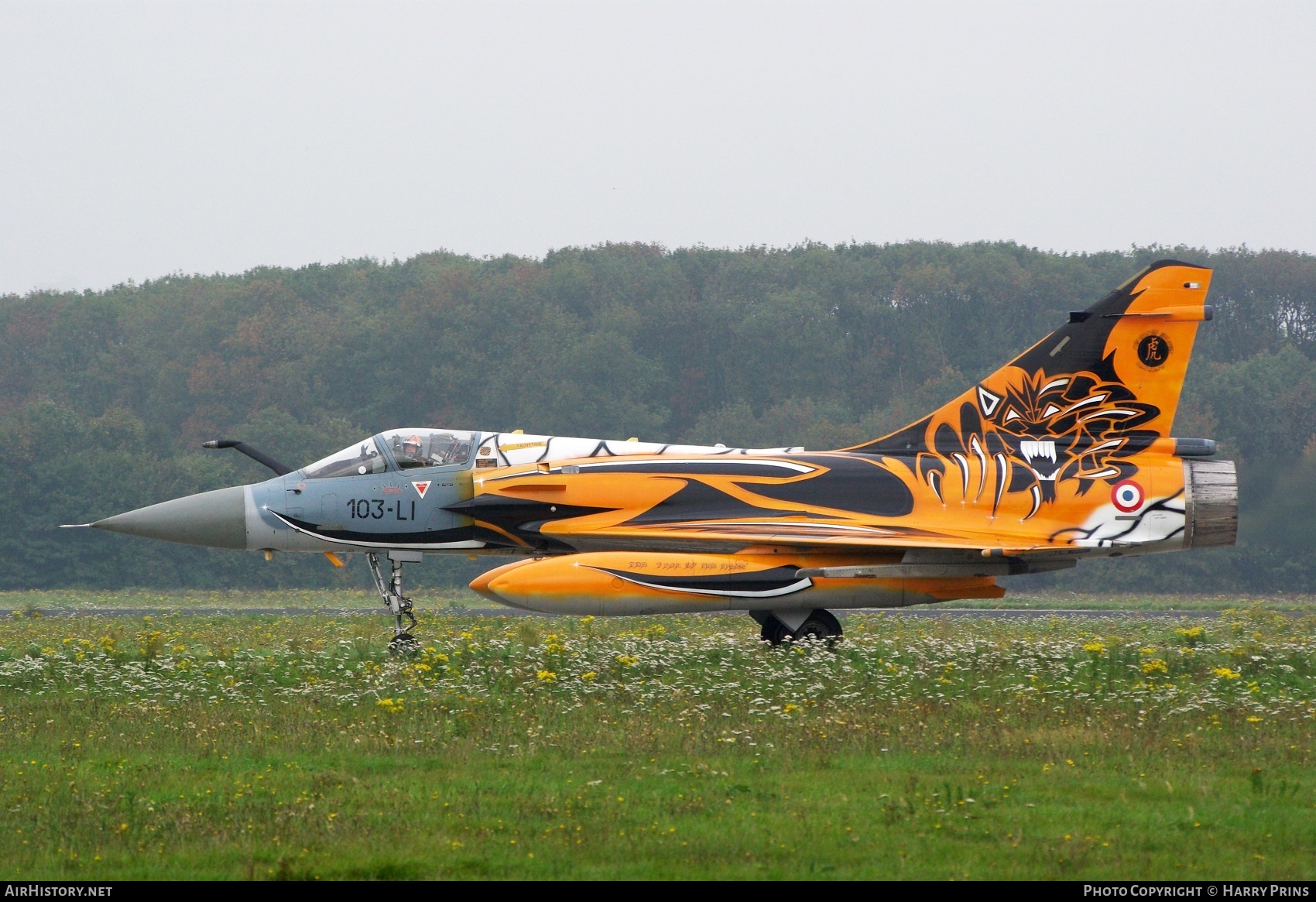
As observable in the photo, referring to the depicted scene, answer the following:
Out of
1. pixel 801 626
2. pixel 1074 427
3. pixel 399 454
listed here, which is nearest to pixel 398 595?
pixel 399 454

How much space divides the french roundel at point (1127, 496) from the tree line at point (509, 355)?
30.6m

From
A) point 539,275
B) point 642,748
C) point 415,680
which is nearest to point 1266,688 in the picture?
point 642,748

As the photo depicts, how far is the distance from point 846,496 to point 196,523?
770 cm

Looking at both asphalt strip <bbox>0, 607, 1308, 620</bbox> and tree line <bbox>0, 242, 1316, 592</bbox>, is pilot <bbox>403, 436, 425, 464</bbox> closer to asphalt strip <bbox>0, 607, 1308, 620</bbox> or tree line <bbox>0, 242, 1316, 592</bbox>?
asphalt strip <bbox>0, 607, 1308, 620</bbox>

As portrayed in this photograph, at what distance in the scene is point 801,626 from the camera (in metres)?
15.0

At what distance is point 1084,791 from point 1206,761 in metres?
1.33

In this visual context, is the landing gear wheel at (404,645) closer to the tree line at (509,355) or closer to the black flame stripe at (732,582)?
the black flame stripe at (732,582)

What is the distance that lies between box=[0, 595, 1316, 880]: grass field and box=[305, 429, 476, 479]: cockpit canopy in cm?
209

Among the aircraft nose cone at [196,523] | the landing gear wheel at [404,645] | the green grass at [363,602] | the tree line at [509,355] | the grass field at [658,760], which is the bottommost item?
the green grass at [363,602]

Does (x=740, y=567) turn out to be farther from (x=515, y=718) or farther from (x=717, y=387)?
(x=717, y=387)

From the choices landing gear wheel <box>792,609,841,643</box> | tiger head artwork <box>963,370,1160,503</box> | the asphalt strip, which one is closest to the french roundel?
tiger head artwork <box>963,370,1160,503</box>

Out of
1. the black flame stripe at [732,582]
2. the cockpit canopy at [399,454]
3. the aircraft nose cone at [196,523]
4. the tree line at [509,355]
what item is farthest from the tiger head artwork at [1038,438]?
the tree line at [509,355]

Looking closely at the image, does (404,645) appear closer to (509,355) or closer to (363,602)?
(363,602)

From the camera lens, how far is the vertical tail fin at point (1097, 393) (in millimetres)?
15453
